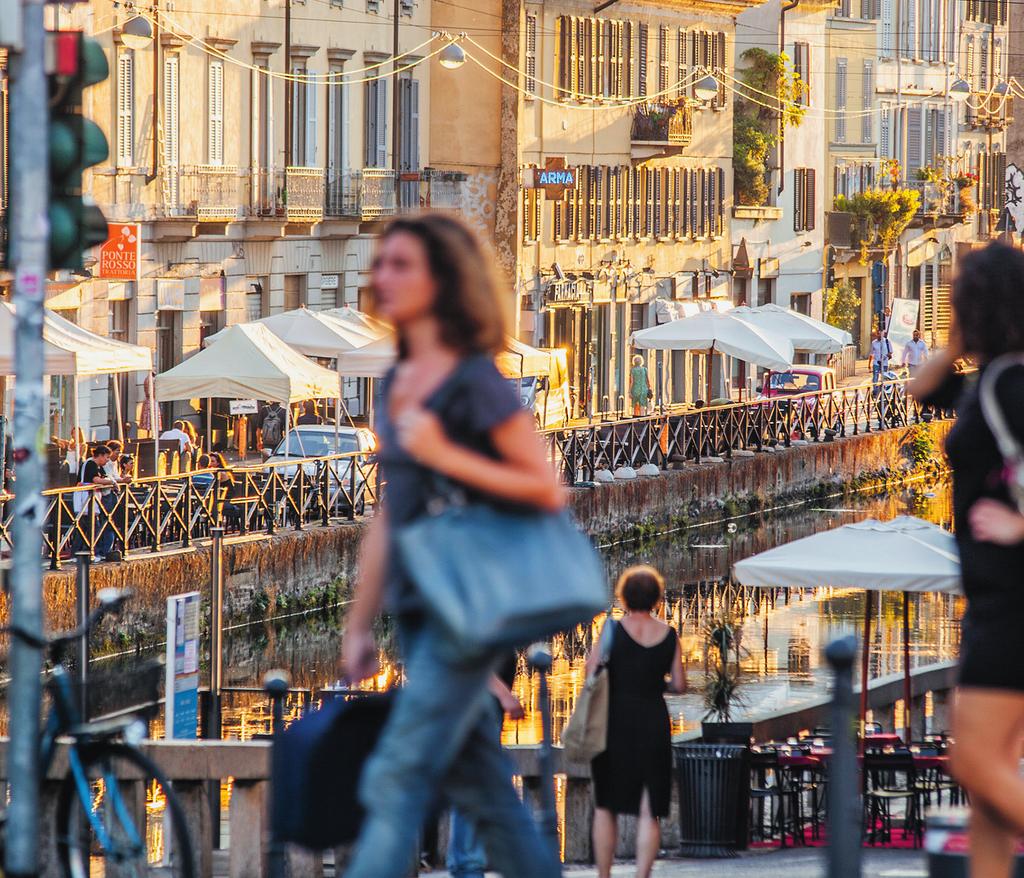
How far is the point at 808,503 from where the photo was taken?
4288 cm

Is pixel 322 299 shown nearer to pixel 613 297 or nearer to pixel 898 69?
pixel 613 297

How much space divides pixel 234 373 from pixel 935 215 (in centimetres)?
4605

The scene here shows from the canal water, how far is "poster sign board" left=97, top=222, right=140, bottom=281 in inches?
304

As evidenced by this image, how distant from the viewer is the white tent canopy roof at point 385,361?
31.2 m

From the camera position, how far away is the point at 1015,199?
80.7 metres

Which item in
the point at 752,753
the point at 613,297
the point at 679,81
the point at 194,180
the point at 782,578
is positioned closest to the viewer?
the point at 752,753

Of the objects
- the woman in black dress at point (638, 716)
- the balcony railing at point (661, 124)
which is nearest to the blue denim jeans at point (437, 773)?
the woman in black dress at point (638, 716)

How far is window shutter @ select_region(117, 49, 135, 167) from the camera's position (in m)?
36.4

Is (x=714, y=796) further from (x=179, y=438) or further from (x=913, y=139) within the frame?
(x=913, y=139)

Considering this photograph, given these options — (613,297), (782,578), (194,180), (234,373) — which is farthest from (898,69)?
(782,578)

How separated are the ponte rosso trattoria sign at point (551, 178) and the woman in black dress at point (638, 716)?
39.2 metres

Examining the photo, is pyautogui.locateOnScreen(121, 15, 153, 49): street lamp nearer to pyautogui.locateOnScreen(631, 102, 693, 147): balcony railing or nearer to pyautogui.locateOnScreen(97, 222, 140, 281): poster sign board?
pyautogui.locateOnScreen(97, 222, 140, 281): poster sign board

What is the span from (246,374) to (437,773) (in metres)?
24.4

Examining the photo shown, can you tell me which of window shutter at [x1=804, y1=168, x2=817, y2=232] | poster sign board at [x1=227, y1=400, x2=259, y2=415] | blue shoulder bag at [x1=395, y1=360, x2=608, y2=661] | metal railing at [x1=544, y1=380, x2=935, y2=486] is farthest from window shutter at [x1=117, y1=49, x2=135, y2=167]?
blue shoulder bag at [x1=395, y1=360, x2=608, y2=661]
